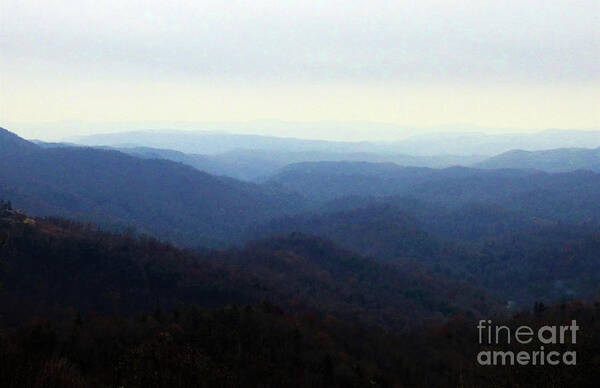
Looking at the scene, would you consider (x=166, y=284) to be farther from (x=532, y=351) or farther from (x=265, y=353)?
(x=532, y=351)

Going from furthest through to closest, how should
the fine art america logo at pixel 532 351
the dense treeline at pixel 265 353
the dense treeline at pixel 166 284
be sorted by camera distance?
the dense treeline at pixel 166 284 → the fine art america logo at pixel 532 351 → the dense treeline at pixel 265 353

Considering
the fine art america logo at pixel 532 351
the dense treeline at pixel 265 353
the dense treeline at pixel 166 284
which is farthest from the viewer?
the dense treeline at pixel 166 284

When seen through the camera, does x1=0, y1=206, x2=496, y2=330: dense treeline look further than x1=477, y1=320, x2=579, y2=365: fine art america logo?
Yes

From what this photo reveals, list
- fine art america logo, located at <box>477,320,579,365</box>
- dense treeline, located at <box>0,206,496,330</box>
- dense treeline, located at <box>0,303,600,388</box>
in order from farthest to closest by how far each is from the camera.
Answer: dense treeline, located at <box>0,206,496,330</box>
fine art america logo, located at <box>477,320,579,365</box>
dense treeline, located at <box>0,303,600,388</box>

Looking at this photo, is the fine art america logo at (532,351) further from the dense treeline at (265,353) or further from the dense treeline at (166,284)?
the dense treeline at (166,284)

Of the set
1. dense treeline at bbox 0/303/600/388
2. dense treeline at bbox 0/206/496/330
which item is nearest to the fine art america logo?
dense treeline at bbox 0/303/600/388

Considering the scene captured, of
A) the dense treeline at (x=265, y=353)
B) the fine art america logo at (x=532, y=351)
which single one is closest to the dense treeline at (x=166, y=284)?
the dense treeline at (x=265, y=353)

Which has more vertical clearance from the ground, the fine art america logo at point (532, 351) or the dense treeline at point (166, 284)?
the fine art america logo at point (532, 351)

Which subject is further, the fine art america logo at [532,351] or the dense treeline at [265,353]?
the fine art america logo at [532,351]

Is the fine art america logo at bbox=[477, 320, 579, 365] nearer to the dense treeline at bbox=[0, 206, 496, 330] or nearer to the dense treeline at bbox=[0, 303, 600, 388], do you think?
the dense treeline at bbox=[0, 303, 600, 388]

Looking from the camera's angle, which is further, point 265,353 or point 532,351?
point 265,353

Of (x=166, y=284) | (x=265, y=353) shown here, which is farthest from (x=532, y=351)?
(x=166, y=284)
